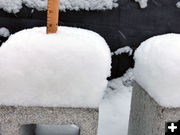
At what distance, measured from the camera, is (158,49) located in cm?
178

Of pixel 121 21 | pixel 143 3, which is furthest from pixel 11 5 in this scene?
pixel 143 3

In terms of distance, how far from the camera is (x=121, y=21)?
11.5 feet

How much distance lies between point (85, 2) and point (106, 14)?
36 centimetres

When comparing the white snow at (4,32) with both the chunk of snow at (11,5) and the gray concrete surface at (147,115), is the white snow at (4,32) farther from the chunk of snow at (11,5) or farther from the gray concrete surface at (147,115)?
the gray concrete surface at (147,115)

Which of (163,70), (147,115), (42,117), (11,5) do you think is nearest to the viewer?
(42,117)

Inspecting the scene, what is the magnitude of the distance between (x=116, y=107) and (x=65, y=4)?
1.73 metres

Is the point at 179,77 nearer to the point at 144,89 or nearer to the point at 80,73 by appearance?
the point at 144,89

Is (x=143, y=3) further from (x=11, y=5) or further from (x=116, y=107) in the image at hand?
(x=11, y=5)

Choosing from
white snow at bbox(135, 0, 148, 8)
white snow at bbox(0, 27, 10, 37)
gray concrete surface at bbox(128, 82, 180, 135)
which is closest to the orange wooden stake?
gray concrete surface at bbox(128, 82, 180, 135)

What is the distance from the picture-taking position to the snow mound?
1608mm

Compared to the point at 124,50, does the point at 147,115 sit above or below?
below

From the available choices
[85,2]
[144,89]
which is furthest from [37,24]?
[144,89]

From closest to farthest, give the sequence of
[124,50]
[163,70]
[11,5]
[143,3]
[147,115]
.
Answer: [163,70]
[147,115]
[11,5]
[143,3]
[124,50]

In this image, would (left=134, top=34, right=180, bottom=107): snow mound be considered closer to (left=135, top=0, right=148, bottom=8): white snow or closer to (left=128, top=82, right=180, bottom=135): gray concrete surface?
(left=128, top=82, right=180, bottom=135): gray concrete surface
